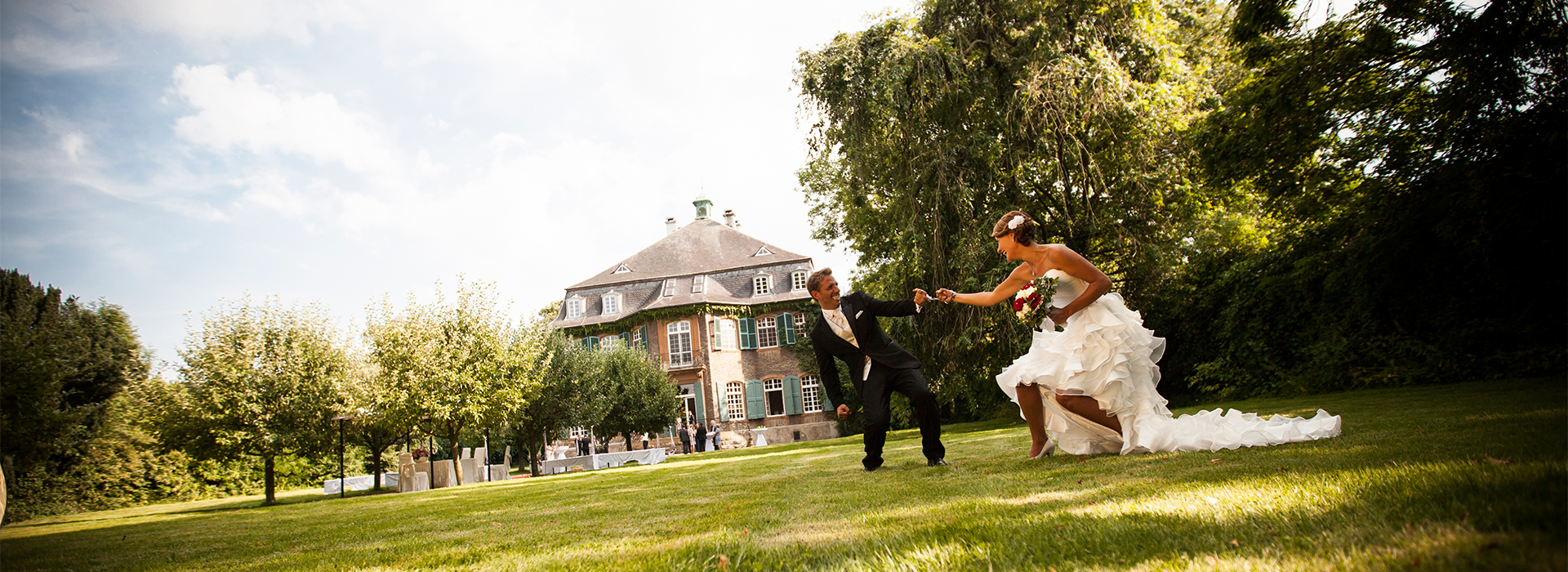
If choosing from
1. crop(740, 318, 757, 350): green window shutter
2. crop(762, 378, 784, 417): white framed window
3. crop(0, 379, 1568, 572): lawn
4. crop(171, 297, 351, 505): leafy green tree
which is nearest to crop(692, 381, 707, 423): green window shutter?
crop(740, 318, 757, 350): green window shutter

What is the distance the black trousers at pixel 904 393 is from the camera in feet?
20.6

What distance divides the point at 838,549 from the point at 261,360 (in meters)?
19.4

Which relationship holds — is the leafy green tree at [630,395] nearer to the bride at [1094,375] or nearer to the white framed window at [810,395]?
the white framed window at [810,395]

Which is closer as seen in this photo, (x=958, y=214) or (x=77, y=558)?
(x=77, y=558)

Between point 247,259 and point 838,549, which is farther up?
point 247,259

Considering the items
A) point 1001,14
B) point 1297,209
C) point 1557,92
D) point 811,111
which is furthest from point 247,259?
point 1297,209

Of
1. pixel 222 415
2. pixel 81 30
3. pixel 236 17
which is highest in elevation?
pixel 236 17

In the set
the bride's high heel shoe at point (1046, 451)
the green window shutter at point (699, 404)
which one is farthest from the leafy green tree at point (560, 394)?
the bride's high heel shoe at point (1046, 451)

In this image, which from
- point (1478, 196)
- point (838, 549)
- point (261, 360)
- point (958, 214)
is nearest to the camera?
point (838, 549)

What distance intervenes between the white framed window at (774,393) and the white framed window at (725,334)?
2.58 m

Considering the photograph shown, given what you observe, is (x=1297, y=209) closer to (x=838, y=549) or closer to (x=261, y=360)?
(x=838, y=549)

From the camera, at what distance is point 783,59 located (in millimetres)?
15891

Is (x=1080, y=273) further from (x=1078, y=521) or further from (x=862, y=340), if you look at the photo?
(x=1078, y=521)

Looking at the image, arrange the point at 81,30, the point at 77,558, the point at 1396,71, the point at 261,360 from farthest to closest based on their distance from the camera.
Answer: the point at 261,360
the point at 1396,71
the point at 77,558
the point at 81,30
